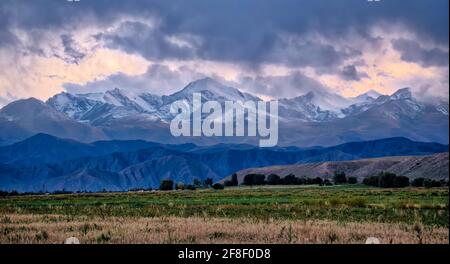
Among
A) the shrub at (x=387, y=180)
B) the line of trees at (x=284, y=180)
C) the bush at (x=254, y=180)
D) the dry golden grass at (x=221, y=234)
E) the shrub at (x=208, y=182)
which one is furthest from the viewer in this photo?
the shrub at (x=208, y=182)

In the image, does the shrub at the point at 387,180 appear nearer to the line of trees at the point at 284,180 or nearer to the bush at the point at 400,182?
the bush at the point at 400,182

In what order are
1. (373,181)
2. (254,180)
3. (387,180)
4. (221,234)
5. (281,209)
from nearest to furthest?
(221,234) → (281,209) → (387,180) → (373,181) → (254,180)

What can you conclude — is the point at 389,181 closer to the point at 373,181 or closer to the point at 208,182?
the point at 373,181

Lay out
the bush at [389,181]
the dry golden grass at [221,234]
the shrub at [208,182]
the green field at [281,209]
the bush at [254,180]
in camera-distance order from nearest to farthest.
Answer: the dry golden grass at [221,234]
the green field at [281,209]
the bush at [389,181]
the bush at [254,180]
the shrub at [208,182]

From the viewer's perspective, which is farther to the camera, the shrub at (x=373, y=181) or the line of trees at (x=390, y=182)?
the shrub at (x=373, y=181)

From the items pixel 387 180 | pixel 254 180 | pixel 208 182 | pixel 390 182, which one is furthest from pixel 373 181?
pixel 208 182

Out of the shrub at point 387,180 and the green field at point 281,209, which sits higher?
the shrub at point 387,180

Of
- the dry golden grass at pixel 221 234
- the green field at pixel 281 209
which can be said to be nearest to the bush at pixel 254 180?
the green field at pixel 281 209

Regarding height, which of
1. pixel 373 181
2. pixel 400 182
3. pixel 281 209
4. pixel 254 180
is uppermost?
pixel 254 180

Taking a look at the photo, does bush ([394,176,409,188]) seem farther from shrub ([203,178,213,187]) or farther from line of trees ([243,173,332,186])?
shrub ([203,178,213,187])

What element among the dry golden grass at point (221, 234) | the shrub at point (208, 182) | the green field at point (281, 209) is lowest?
the green field at point (281, 209)

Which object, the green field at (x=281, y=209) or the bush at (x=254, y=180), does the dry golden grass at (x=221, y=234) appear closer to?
the green field at (x=281, y=209)

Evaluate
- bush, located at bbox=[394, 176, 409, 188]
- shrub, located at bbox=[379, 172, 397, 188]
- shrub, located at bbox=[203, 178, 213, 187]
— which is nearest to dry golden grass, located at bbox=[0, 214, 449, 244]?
shrub, located at bbox=[379, 172, 397, 188]
